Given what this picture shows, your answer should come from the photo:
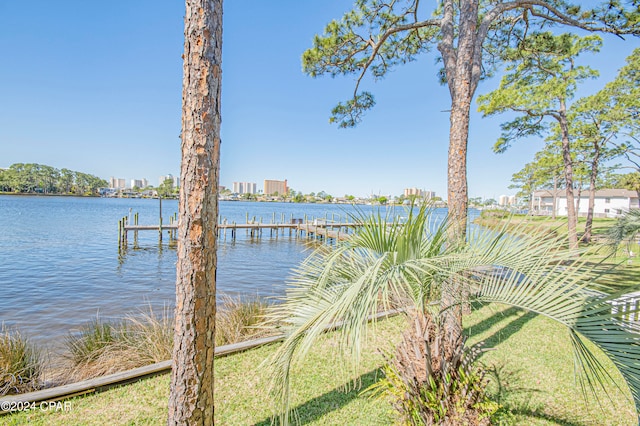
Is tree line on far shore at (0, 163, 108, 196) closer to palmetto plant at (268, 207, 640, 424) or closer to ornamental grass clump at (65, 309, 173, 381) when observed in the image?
ornamental grass clump at (65, 309, 173, 381)

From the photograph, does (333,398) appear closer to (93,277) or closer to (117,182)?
(93,277)

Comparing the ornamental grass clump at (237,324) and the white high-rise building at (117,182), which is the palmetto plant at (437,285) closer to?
the ornamental grass clump at (237,324)

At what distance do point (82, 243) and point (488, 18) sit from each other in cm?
2214

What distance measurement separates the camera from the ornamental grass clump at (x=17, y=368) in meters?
3.15

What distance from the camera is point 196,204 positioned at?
1.91 meters

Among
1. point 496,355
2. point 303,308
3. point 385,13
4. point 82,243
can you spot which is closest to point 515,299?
point 303,308

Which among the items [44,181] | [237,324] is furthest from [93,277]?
[44,181]

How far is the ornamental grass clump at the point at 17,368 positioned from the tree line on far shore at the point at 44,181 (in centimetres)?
10753

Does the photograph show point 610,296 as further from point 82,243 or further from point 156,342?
point 82,243

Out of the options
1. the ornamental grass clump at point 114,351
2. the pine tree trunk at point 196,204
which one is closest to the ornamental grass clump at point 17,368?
the ornamental grass clump at point 114,351

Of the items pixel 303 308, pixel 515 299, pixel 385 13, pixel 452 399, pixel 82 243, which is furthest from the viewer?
pixel 82 243

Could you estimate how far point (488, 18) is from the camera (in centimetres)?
471

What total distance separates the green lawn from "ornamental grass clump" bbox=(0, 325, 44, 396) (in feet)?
2.31

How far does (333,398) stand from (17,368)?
356cm
